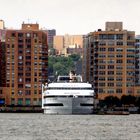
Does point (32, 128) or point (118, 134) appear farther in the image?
point (32, 128)

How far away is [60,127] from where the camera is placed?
197000mm

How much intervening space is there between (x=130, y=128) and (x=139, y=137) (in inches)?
1226

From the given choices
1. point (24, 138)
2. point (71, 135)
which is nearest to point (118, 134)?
point (71, 135)

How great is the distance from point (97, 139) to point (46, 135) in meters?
10.6

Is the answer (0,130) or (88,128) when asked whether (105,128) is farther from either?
(0,130)

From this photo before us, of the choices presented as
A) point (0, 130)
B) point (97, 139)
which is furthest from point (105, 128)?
point (97, 139)

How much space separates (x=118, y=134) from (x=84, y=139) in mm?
14565

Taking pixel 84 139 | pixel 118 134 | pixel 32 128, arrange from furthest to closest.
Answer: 1. pixel 32 128
2. pixel 118 134
3. pixel 84 139

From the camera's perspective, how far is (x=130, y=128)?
7692 inches

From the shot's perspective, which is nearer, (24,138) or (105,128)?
(24,138)

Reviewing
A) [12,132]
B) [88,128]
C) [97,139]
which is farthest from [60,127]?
[97,139]

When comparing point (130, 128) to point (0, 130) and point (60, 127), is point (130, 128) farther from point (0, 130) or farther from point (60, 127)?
point (0, 130)

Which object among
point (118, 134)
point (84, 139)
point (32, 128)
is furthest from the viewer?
point (32, 128)

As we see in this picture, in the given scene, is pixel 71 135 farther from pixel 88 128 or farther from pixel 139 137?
pixel 88 128
